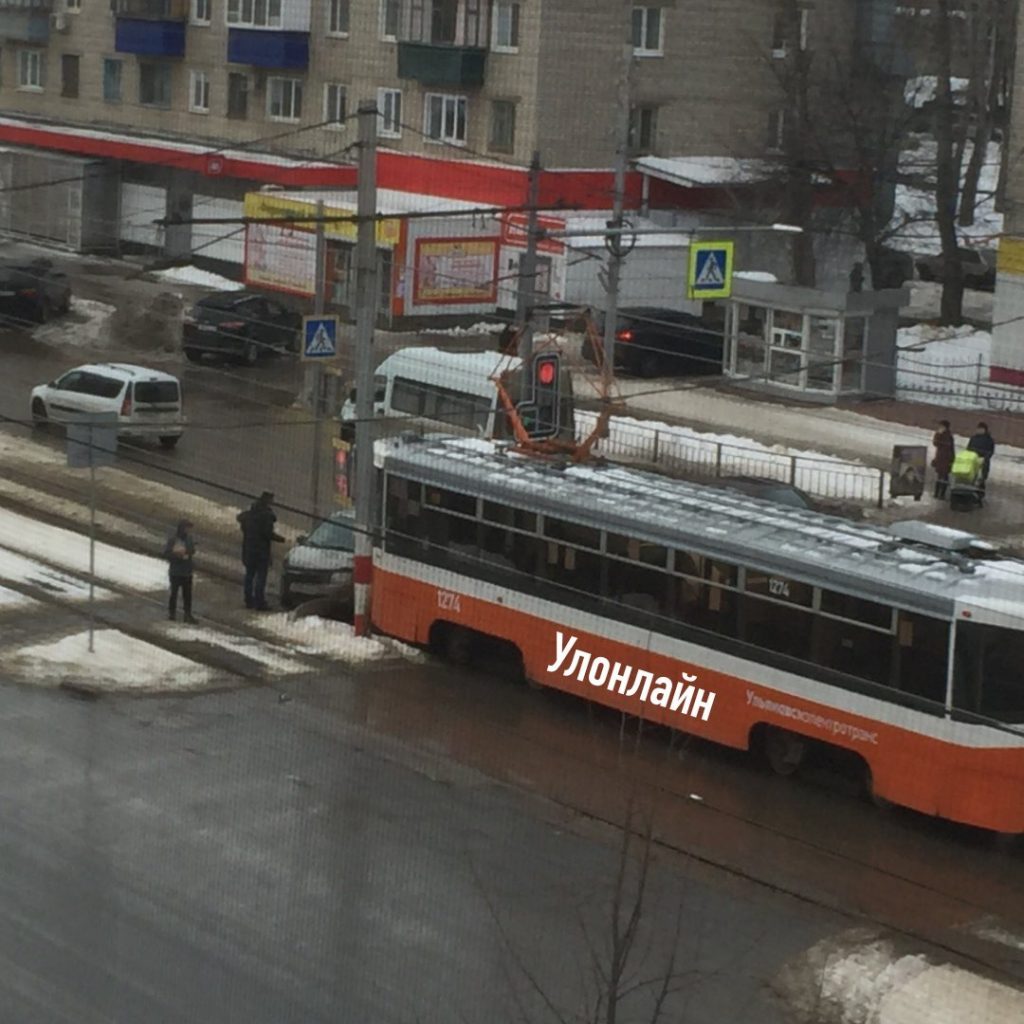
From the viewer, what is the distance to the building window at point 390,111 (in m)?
25.9

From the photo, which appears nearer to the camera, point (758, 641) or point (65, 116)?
point (758, 641)

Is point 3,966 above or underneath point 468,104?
underneath

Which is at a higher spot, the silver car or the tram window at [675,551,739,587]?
the tram window at [675,551,739,587]

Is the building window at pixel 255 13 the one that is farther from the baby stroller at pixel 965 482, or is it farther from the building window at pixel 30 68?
the baby stroller at pixel 965 482

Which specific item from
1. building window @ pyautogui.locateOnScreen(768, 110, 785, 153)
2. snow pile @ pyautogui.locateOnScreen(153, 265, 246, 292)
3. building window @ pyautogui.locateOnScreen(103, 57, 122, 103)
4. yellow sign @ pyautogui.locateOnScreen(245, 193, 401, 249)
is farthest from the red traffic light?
building window @ pyautogui.locateOnScreen(103, 57, 122, 103)

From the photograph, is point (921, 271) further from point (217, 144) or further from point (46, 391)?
point (46, 391)

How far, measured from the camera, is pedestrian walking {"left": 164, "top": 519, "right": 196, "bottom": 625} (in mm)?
12117

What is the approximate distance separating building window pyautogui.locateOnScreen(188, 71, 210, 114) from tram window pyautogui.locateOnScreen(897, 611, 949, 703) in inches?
819

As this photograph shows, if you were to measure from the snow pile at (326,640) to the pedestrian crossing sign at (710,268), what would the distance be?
562cm

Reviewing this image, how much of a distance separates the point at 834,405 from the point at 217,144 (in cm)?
1086

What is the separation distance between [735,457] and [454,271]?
6.54 meters

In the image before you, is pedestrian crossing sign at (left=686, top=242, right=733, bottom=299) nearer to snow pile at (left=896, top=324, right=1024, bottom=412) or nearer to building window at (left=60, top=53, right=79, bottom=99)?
snow pile at (left=896, top=324, right=1024, bottom=412)

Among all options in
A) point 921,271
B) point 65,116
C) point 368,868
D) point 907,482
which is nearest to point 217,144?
point 65,116

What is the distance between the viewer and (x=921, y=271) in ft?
94.5
